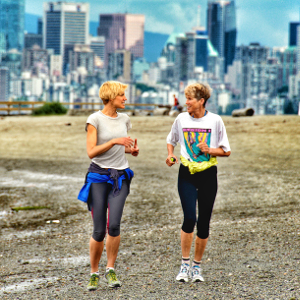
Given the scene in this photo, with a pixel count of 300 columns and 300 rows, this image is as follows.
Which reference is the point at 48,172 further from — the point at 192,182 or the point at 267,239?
the point at 192,182

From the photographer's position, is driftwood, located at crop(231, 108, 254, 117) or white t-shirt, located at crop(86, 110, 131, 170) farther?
driftwood, located at crop(231, 108, 254, 117)

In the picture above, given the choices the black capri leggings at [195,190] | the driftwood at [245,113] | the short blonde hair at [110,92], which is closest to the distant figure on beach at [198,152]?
the black capri leggings at [195,190]

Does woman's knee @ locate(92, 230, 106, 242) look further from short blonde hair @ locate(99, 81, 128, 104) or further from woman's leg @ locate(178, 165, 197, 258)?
short blonde hair @ locate(99, 81, 128, 104)

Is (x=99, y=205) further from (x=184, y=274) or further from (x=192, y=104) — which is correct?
(x=192, y=104)

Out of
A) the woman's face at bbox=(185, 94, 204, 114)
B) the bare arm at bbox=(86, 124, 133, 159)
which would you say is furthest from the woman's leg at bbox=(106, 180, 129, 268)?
the woman's face at bbox=(185, 94, 204, 114)

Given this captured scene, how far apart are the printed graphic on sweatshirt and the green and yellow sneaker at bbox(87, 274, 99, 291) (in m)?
1.41

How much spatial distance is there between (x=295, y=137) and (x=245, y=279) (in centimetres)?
1457

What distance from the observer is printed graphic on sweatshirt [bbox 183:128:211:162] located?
4.55 metres

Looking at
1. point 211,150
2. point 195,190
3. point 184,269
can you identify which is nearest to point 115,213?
point 195,190

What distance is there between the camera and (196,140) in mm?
4547

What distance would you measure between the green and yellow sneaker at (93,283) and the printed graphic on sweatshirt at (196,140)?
1408 millimetres

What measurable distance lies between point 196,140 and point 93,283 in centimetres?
160

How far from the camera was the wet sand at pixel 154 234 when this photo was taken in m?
4.61

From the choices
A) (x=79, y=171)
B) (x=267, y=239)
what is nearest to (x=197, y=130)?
(x=267, y=239)
